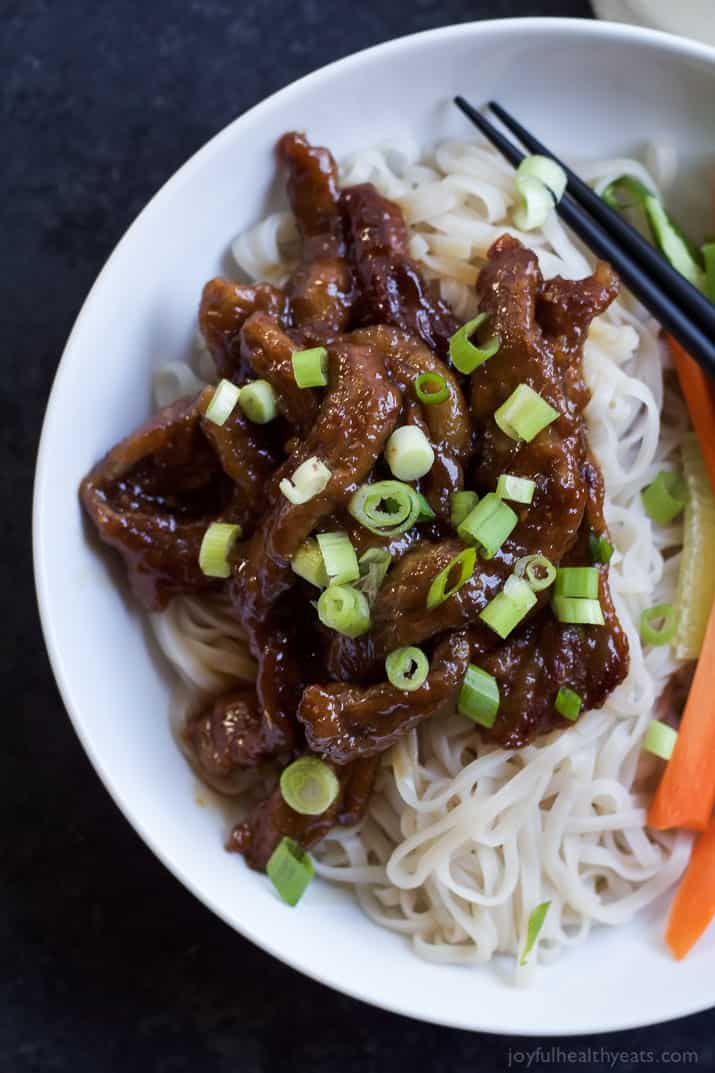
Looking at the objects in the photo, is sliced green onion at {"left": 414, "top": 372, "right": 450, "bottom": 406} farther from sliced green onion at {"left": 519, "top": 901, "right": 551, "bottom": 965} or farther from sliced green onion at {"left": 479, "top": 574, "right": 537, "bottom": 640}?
sliced green onion at {"left": 519, "top": 901, "right": 551, "bottom": 965}

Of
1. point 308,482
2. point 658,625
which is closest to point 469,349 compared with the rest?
point 308,482

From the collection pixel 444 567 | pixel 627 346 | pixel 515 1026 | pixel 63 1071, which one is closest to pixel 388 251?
pixel 627 346

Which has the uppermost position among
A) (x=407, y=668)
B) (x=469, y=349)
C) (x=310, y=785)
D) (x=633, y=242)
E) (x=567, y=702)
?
(x=633, y=242)

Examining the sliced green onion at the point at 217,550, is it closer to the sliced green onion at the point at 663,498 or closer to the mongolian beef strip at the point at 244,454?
the mongolian beef strip at the point at 244,454

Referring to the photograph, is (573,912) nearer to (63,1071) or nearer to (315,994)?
(315,994)

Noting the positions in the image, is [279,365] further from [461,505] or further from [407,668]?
[407,668]

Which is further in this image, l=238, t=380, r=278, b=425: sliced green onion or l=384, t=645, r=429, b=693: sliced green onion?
l=238, t=380, r=278, b=425: sliced green onion

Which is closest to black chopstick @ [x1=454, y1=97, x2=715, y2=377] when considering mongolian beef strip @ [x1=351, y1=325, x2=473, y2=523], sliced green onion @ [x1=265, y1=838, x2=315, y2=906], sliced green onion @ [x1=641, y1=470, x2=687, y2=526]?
sliced green onion @ [x1=641, y1=470, x2=687, y2=526]
